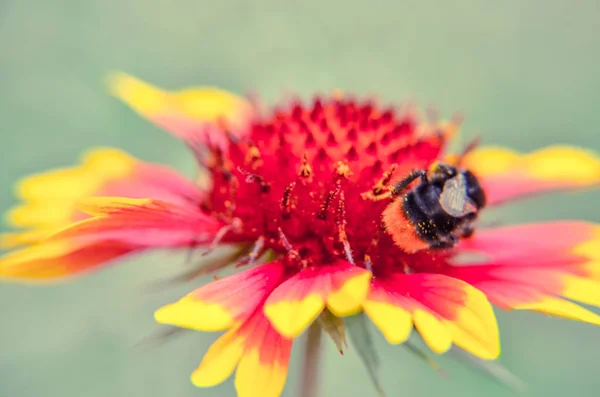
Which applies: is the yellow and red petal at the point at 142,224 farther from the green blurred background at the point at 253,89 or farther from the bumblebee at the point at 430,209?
the green blurred background at the point at 253,89

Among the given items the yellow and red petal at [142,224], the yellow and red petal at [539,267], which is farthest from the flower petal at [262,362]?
the yellow and red petal at [539,267]

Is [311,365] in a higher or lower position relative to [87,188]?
lower

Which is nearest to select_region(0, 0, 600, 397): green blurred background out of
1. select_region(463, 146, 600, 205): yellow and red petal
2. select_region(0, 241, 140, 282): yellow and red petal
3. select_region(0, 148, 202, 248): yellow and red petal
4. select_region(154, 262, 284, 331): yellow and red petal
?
select_region(0, 148, 202, 248): yellow and red petal

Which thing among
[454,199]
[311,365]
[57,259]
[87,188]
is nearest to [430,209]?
[454,199]

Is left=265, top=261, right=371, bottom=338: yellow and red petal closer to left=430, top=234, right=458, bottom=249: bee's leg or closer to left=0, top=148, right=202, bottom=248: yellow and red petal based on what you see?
left=430, top=234, right=458, bottom=249: bee's leg

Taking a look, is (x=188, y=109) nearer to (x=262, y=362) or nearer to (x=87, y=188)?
(x=87, y=188)

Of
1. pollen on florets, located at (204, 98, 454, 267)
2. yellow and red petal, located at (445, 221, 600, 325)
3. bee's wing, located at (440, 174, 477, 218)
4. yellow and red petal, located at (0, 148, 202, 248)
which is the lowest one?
yellow and red petal, located at (445, 221, 600, 325)
